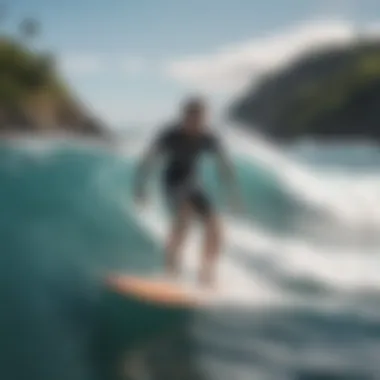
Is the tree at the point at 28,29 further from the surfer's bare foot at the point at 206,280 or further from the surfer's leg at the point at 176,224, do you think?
the surfer's bare foot at the point at 206,280

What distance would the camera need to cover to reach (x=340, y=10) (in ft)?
4.94

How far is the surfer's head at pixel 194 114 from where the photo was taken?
4.79 ft

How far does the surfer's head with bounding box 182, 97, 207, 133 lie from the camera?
1459 millimetres

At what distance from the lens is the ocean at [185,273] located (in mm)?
1432

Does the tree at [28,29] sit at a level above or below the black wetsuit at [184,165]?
above

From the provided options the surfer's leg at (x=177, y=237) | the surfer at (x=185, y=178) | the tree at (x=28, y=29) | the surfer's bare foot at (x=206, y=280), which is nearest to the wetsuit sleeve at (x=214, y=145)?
the surfer at (x=185, y=178)

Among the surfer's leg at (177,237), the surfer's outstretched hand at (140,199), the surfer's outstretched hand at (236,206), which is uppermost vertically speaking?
the surfer's outstretched hand at (236,206)

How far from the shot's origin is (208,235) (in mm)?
1443

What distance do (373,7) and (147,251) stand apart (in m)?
0.59

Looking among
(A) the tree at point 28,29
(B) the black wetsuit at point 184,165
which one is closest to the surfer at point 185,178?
(B) the black wetsuit at point 184,165

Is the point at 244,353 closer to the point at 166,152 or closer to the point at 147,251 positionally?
the point at 147,251

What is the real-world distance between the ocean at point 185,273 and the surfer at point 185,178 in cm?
2

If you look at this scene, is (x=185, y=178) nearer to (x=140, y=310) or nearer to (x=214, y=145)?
(x=214, y=145)

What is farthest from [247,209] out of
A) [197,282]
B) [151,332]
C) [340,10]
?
[340,10]
